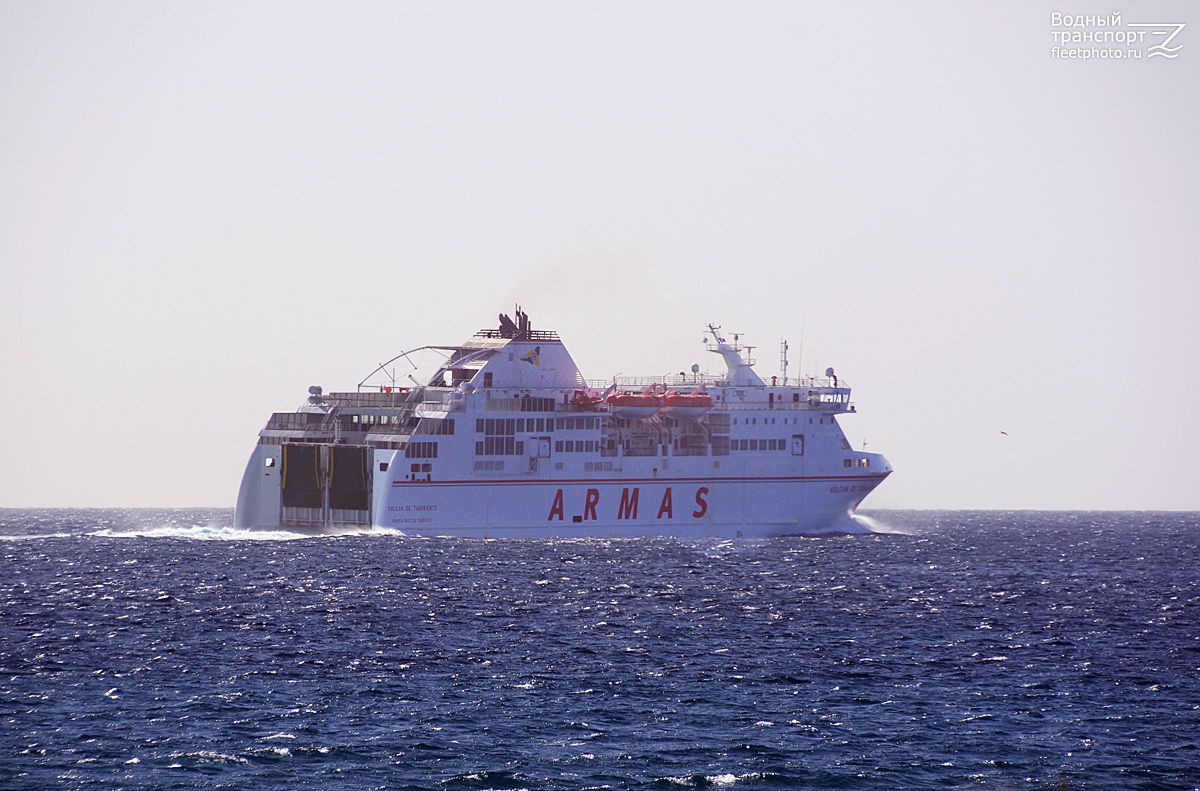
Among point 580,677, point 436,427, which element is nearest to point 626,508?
point 436,427

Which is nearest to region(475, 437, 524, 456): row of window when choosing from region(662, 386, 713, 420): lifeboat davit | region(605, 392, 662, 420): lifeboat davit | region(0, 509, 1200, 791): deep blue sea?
region(605, 392, 662, 420): lifeboat davit

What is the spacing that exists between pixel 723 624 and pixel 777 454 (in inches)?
1289

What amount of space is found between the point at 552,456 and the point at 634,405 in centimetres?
601

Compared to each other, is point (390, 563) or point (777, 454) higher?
point (777, 454)

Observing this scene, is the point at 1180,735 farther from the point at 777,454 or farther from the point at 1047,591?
the point at 777,454

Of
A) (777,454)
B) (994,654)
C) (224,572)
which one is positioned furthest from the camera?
(777,454)

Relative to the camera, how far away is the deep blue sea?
78.1ft

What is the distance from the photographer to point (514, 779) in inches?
906

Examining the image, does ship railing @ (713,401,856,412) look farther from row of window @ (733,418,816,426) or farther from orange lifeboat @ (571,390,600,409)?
orange lifeboat @ (571,390,600,409)

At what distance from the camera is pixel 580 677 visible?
3158cm

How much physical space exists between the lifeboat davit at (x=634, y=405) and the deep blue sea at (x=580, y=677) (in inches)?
560

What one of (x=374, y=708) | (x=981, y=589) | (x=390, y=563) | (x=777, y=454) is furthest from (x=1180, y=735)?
(x=777, y=454)

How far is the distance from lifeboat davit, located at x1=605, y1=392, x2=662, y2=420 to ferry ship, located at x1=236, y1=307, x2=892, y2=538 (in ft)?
0.24

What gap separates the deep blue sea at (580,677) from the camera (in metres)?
23.8
